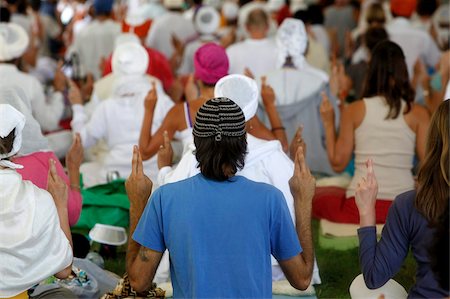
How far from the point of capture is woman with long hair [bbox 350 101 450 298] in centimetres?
309

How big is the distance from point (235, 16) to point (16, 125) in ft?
21.4

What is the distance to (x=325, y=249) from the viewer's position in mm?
5281

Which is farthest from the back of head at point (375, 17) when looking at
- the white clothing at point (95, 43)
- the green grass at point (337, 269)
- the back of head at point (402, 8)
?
the green grass at point (337, 269)

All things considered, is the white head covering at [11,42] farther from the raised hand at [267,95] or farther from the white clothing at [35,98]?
the raised hand at [267,95]

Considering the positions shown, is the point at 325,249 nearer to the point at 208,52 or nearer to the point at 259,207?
the point at 208,52

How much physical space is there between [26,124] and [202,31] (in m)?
4.85

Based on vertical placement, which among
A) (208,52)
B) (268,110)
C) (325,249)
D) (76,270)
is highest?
(208,52)

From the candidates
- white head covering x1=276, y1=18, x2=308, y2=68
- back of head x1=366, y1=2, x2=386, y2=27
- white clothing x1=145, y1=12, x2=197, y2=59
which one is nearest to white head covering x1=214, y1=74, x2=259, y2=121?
white head covering x1=276, y1=18, x2=308, y2=68

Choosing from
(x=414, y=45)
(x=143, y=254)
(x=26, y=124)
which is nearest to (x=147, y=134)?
(x=26, y=124)

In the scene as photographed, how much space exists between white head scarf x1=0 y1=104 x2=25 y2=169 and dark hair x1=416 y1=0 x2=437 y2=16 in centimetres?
691

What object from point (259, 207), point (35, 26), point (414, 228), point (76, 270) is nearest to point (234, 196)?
point (259, 207)

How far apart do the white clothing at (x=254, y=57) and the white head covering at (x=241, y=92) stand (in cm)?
330

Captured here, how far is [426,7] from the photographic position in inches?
375

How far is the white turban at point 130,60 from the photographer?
20.7 feet
